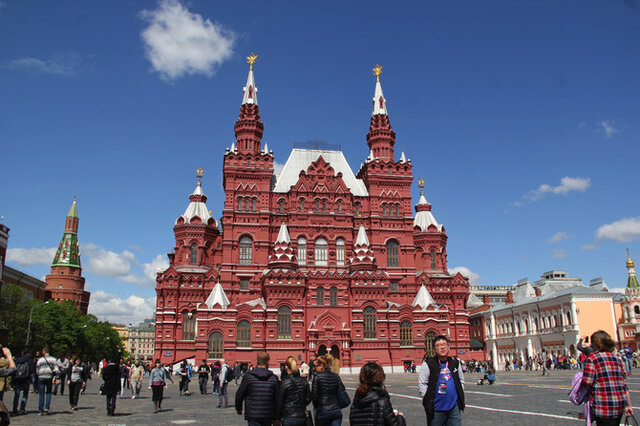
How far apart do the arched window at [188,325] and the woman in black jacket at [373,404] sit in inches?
2143

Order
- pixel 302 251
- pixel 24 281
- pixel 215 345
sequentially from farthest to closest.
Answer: pixel 24 281, pixel 302 251, pixel 215 345

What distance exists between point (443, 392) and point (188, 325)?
53742 millimetres

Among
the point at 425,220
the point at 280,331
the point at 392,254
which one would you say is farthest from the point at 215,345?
the point at 425,220

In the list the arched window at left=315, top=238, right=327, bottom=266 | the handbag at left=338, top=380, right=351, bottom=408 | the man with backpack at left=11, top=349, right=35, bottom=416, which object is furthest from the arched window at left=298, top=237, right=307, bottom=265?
the handbag at left=338, top=380, right=351, bottom=408

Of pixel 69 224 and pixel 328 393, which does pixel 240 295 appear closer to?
pixel 328 393

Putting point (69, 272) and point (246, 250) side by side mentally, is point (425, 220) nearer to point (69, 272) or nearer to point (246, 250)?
point (246, 250)

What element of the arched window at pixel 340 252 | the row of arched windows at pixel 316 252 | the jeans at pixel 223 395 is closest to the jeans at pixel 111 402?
the jeans at pixel 223 395

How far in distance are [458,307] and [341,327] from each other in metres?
17.0

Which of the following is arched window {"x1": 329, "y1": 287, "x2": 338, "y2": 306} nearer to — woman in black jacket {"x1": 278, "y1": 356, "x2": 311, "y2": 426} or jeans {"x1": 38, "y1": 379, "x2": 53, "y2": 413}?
jeans {"x1": 38, "y1": 379, "x2": 53, "y2": 413}

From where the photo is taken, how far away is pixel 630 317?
6500cm

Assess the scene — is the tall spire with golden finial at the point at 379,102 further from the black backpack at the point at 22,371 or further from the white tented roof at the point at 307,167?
the black backpack at the point at 22,371

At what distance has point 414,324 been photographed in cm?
5812

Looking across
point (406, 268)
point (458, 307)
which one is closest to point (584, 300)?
point (458, 307)

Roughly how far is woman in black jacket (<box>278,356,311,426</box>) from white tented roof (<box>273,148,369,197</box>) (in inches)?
2184
